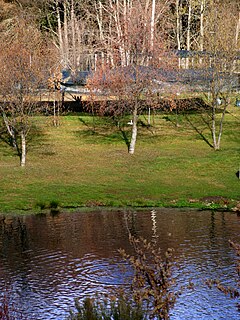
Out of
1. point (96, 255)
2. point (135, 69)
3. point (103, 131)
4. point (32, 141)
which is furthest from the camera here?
point (103, 131)

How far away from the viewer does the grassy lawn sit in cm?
3466

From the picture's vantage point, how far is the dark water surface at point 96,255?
720 inches

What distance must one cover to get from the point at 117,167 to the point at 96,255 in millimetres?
17692

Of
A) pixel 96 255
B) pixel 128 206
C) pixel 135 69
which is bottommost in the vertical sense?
pixel 128 206

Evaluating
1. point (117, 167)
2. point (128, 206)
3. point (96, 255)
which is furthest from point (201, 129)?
point (96, 255)

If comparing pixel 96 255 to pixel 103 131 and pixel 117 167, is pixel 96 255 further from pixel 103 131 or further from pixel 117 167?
pixel 103 131

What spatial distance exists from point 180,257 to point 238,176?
16513 mm

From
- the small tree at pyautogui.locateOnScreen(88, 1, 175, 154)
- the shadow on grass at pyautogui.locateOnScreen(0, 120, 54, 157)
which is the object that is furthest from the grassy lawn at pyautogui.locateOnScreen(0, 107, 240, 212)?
the small tree at pyautogui.locateOnScreen(88, 1, 175, 154)

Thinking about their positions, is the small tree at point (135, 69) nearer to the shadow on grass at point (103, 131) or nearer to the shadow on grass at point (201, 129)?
the shadow on grass at point (103, 131)

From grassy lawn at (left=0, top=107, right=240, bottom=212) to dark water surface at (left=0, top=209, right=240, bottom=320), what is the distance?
116 inches

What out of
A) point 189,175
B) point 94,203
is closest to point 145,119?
point 189,175

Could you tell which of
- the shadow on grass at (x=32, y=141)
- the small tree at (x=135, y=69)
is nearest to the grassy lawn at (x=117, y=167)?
the shadow on grass at (x=32, y=141)

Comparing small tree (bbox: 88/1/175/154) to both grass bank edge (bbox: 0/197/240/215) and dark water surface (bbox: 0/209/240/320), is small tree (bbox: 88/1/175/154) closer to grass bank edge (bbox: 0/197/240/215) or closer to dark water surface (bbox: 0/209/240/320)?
grass bank edge (bbox: 0/197/240/215)

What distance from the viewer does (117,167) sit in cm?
4125
